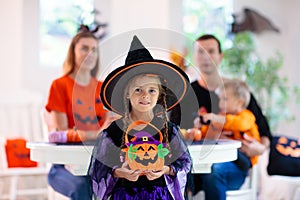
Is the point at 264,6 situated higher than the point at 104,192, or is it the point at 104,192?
the point at 264,6

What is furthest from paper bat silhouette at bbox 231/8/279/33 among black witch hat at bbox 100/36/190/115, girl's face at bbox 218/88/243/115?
black witch hat at bbox 100/36/190/115

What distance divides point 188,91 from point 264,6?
3493mm

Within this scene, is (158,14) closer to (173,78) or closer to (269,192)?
(269,192)

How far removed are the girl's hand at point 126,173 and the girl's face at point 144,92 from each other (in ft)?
0.53

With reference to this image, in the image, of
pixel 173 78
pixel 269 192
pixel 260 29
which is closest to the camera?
pixel 173 78

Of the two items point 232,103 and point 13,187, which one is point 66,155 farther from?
point 13,187

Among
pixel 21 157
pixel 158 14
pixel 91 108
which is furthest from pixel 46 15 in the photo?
pixel 91 108

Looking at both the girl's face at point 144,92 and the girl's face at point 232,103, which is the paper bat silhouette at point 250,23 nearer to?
the girl's face at point 232,103

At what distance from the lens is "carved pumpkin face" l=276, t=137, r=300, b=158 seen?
3.10 m

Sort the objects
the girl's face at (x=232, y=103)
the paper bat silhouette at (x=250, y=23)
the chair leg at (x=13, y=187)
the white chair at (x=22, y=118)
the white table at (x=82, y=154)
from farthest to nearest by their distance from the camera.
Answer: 1. the paper bat silhouette at (x=250, y=23)
2. the white chair at (x=22, y=118)
3. the chair leg at (x=13, y=187)
4. the girl's face at (x=232, y=103)
5. the white table at (x=82, y=154)

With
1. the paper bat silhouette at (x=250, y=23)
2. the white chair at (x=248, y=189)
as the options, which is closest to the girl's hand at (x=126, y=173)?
the white chair at (x=248, y=189)

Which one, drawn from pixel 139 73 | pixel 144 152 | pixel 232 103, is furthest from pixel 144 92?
pixel 232 103

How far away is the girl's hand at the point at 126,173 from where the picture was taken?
1.33m

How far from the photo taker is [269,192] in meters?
3.22
